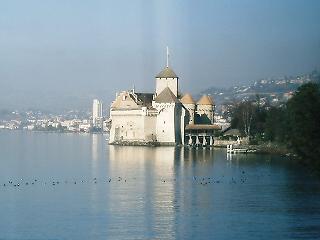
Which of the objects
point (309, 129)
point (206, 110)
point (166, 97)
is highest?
point (166, 97)

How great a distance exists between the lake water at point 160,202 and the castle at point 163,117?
2331cm

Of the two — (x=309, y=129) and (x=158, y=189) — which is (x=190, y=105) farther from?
(x=309, y=129)

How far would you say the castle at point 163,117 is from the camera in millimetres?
67375

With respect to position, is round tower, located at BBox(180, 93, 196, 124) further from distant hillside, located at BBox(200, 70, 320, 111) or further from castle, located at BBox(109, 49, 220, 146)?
distant hillside, located at BBox(200, 70, 320, 111)

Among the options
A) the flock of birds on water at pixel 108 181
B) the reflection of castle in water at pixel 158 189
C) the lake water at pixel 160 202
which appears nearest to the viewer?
the lake water at pixel 160 202

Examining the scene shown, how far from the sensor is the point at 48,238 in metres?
20.3

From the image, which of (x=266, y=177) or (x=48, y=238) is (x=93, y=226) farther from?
(x=266, y=177)

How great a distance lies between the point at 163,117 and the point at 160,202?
40686 mm

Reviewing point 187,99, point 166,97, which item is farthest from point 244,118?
point 166,97

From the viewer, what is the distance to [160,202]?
2672cm

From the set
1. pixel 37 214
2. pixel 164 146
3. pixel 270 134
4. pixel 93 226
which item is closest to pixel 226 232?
pixel 93 226

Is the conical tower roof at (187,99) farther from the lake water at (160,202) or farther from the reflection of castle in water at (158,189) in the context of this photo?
the lake water at (160,202)

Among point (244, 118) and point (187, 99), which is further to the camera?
point (187, 99)

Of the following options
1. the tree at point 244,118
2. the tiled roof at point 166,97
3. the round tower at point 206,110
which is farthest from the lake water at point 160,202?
the round tower at point 206,110
